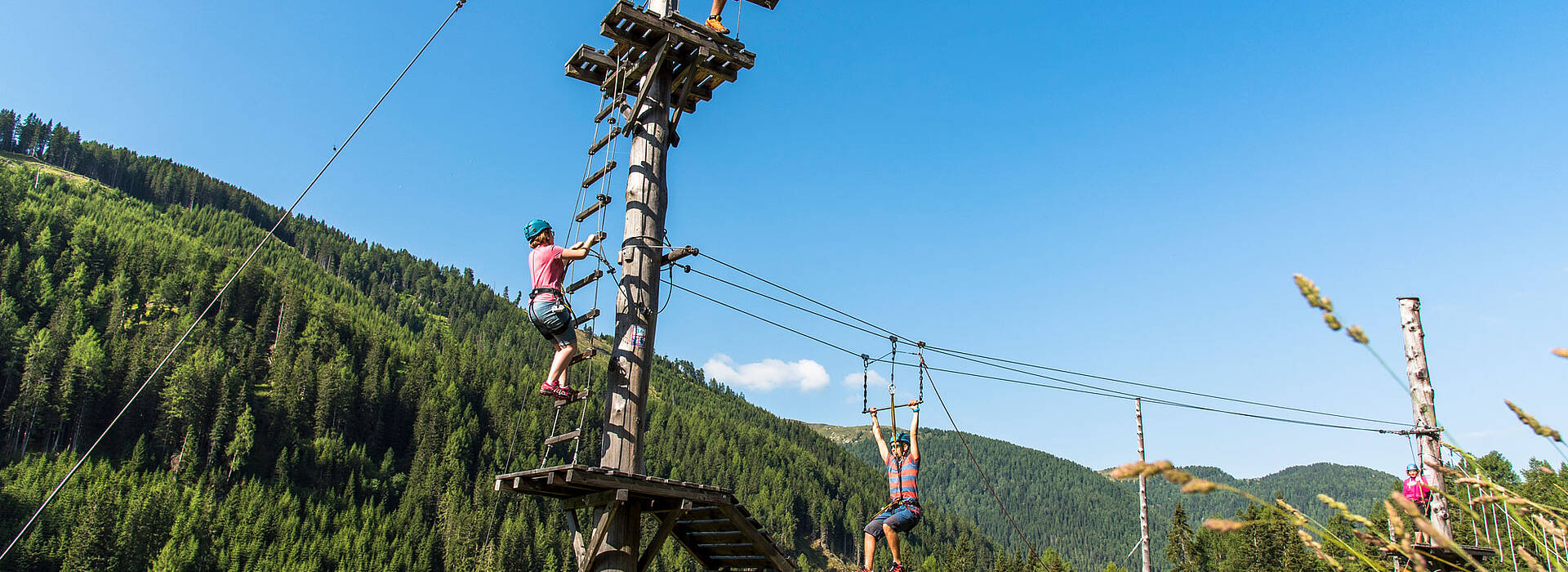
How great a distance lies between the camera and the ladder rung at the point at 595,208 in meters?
10.7

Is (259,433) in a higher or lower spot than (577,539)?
higher

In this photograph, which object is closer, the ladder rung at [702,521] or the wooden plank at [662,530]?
the wooden plank at [662,530]

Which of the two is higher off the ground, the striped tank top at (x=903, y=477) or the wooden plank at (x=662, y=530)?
the striped tank top at (x=903, y=477)

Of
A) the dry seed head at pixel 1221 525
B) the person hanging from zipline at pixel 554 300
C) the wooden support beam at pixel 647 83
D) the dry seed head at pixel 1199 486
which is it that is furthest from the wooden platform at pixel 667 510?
the dry seed head at pixel 1199 486

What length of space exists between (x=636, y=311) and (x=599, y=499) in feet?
6.86

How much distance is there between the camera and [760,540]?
33.5ft

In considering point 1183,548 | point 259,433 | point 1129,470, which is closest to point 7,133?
point 259,433

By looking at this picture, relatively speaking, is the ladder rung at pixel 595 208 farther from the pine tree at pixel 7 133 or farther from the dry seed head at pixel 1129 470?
the pine tree at pixel 7 133

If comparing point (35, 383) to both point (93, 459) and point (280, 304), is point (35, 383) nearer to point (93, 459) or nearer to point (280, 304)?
point (93, 459)

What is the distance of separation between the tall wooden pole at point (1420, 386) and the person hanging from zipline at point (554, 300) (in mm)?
11474

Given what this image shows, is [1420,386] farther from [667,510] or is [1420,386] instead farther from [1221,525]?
[1221,525]

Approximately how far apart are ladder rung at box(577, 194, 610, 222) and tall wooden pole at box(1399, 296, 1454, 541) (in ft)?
37.6

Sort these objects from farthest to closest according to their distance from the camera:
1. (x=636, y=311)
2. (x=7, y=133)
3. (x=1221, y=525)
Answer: (x=7, y=133), (x=636, y=311), (x=1221, y=525)

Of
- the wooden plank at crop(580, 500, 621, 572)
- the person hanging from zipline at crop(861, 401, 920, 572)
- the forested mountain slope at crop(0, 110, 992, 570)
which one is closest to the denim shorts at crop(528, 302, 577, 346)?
the wooden plank at crop(580, 500, 621, 572)
